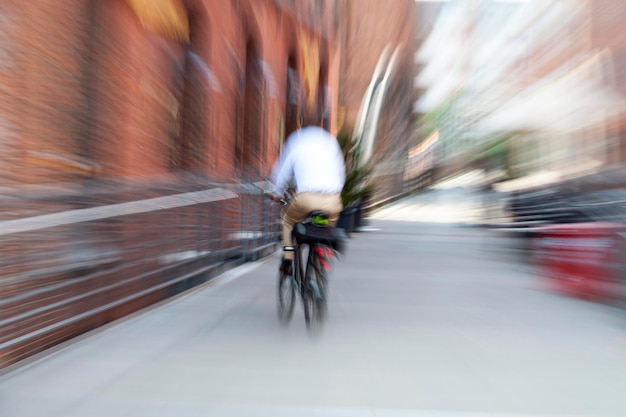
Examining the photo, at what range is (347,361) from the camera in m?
4.29

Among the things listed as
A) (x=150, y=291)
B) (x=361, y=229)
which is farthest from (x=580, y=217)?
(x=361, y=229)

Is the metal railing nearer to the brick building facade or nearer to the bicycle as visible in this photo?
the brick building facade

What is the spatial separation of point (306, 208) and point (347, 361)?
1.30m

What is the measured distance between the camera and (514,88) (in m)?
27.5

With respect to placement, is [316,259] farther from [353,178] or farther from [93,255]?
[353,178]

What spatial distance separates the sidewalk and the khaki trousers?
84 cm

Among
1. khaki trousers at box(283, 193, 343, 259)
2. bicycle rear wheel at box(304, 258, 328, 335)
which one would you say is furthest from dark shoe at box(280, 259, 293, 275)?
bicycle rear wheel at box(304, 258, 328, 335)

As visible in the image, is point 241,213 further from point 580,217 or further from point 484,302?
point 580,217

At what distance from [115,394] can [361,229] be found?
1638cm

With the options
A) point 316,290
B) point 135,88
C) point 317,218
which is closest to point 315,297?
point 316,290

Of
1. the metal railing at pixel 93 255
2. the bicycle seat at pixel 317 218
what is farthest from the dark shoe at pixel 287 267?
the metal railing at pixel 93 255

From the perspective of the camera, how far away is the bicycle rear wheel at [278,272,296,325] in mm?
5390

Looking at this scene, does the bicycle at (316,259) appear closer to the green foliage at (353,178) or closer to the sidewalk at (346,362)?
the sidewalk at (346,362)

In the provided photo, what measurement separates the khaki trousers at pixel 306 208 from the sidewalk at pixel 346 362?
0.84m
